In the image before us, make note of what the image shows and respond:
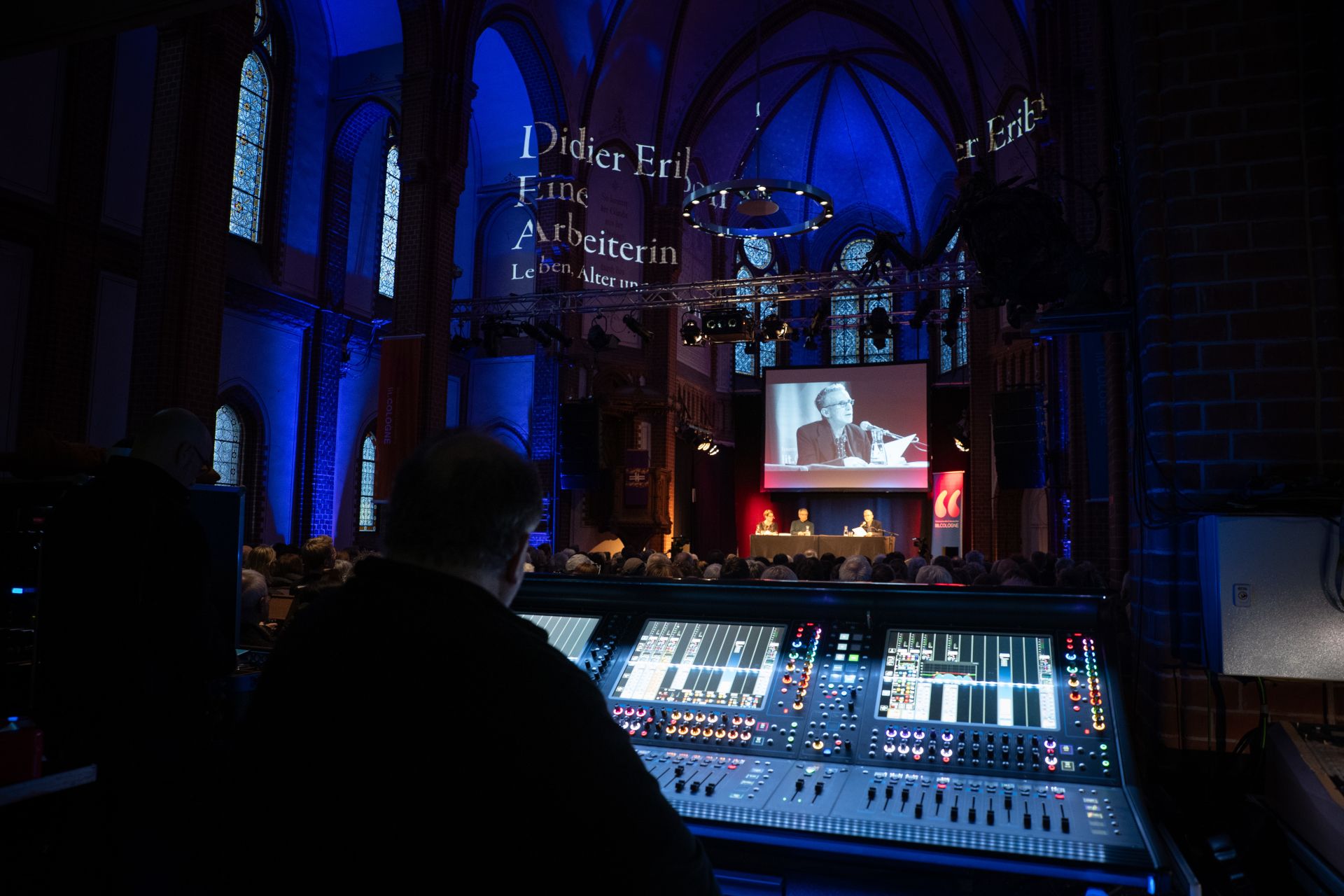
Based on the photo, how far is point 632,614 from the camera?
269 cm

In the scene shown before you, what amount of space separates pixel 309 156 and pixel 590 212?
500cm

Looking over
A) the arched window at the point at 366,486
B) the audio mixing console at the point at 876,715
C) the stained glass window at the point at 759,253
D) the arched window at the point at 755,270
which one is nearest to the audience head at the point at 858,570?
the audio mixing console at the point at 876,715

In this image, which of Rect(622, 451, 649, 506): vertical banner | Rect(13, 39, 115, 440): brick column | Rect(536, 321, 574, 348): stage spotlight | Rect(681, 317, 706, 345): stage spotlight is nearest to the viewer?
Rect(13, 39, 115, 440): brick column

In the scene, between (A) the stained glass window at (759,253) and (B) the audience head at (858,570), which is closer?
(B) the audience head at (858,570)

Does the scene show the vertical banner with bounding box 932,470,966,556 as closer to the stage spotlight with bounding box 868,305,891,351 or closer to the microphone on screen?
the microphone on screen

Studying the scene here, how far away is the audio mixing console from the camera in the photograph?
70.3 inches

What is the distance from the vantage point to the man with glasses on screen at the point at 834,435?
18.5 metres

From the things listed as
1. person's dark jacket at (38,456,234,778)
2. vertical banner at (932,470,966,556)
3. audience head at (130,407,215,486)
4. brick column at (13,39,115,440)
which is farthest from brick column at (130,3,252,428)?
vertical banner at (932,470,966,556)

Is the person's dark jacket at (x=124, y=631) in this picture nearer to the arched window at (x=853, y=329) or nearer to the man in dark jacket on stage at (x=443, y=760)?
the man in dark jacket on stage at (x=443, y=760)

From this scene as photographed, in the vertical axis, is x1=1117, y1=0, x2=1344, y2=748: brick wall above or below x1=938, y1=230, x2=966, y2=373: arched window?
below

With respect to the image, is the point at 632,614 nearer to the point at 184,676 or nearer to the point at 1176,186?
the point at 184,676

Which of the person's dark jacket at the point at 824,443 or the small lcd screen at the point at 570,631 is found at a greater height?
the person's dark jacket at the point at 824,443

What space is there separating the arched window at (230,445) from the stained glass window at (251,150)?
268 cm

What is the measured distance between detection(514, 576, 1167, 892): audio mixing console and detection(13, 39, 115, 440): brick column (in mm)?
9727
